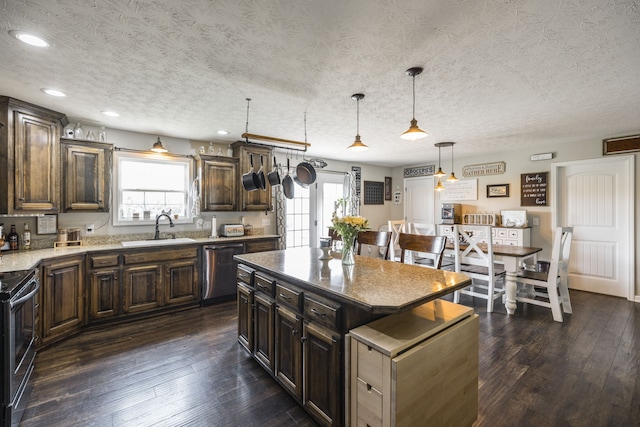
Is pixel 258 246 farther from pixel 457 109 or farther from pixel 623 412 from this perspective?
pixel 623 412

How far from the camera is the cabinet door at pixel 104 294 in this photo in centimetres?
323

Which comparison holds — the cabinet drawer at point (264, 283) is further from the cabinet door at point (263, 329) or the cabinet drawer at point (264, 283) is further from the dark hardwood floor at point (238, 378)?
the dark hardwood floor at point (238, 378)

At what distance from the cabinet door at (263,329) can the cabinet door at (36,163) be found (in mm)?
2600

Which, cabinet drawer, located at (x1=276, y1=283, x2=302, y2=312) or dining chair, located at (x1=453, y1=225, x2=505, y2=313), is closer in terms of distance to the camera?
cabinet drawer, located at (x1=276, y1=283, x2=302, y2=312)

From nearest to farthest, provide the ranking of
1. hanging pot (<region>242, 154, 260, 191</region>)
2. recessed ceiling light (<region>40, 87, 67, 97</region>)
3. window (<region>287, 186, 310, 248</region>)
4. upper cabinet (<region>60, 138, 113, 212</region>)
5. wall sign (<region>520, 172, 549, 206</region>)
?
recessed ceiling light (<region>40, 87, 67, 97</region>), hanging pot (<region>242, 154, 260, 191</region>), upper cabinet (<region>60, 138, 113, 212</region>), wall sign (<region>520, 172, 549, 206</region>), window (<region>287, 186, 310, 248</region>)

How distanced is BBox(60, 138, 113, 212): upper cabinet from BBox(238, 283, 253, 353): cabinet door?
2.41m

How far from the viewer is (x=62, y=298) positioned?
9.61ft

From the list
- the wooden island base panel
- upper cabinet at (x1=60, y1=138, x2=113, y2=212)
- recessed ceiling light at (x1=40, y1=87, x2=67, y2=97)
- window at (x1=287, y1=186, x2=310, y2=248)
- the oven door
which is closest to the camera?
the wooden island base panel

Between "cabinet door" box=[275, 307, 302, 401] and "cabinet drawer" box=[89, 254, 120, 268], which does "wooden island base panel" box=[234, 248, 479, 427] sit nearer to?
"cabinet door" box=[275, 307, 302, 401]

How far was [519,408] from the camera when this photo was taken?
1.95 metres

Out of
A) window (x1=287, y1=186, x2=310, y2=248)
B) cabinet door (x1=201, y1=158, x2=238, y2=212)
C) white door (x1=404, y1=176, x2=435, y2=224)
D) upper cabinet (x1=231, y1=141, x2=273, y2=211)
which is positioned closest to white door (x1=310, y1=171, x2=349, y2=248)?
window (x1=287, y1=186, x2=310, y2=248)

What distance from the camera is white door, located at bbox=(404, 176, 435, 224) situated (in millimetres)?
6617

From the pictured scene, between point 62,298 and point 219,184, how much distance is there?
7.41 ft

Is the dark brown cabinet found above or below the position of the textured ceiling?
below
